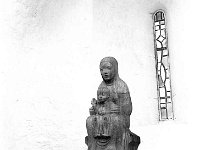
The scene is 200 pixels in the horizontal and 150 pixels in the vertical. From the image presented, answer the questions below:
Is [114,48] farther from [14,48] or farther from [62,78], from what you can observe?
[14,48]

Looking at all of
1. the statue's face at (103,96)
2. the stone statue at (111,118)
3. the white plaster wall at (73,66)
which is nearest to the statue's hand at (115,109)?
the stone statue at (111,118)

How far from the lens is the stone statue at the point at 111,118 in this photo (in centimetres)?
476

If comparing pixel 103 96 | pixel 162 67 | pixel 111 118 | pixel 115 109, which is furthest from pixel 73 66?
pixel 111 118

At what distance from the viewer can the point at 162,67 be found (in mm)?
7484

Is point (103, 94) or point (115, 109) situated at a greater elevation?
point (103, 94)

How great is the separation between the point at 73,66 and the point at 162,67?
1.77 meters

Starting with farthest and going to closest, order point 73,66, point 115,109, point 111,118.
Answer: point 73,66 → point 115,109 → point 111,118

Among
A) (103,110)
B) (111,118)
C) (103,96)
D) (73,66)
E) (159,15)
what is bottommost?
(111,118)

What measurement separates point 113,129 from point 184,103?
2444 millimetres

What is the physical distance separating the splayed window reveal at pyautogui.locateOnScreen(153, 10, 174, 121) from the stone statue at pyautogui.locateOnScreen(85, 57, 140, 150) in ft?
7.73

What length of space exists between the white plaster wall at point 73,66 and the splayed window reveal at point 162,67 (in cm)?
12

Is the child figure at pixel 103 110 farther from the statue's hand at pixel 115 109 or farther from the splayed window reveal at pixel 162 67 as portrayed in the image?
the splayed window reveal at pixel 162 67

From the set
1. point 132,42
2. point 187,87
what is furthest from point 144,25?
point 187,87

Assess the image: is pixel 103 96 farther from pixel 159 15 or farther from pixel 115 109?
pixel 159 15
